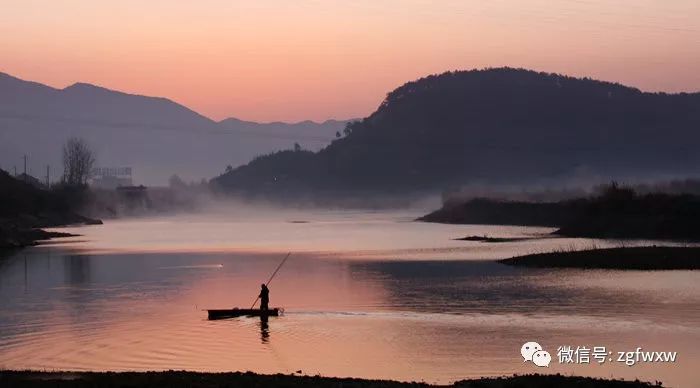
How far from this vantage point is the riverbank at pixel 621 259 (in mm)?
64625

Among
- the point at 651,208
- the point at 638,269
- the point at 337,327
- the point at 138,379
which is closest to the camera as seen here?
the point at 138,379

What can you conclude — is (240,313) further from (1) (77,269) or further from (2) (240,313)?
(1) (77,269)

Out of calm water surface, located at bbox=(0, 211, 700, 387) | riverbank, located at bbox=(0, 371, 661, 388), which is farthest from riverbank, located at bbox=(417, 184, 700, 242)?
riverbank, located at bbox=(0, 371, 661, 388)

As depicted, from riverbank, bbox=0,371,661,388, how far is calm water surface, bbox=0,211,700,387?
2858mm

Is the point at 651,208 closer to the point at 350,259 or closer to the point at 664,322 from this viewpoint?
the point at 350,259

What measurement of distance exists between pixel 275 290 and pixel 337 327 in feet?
56.2

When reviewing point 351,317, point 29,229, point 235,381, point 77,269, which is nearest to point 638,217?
point 77,269

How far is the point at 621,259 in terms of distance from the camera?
67125 millimetres

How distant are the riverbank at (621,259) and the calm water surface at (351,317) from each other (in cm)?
266

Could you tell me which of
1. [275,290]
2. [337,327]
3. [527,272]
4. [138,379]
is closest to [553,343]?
[337,327]

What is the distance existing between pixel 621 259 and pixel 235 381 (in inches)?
1698

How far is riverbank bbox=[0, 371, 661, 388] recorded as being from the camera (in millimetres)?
26656

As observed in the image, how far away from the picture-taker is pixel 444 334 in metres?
39.6

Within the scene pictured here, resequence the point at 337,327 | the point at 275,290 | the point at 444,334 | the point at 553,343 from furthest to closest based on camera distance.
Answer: the point at 275,290
the point at 337,327
the point at 444,334
the point at 553,343
